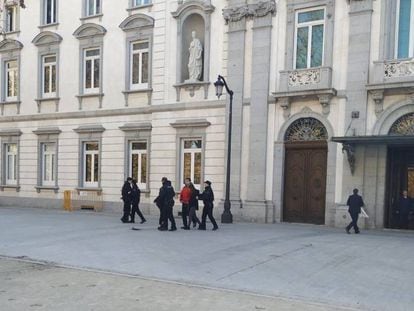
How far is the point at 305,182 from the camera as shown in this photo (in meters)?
16.8

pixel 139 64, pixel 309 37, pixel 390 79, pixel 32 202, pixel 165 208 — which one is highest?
pixel 309 37

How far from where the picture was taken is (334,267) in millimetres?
8898

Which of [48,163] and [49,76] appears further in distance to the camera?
[48,163]

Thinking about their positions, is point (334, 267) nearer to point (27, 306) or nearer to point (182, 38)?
point (27, 306)

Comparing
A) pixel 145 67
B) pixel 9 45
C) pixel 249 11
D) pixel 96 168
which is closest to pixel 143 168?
pixel 96 168

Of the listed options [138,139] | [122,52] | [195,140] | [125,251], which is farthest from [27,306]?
[122,52]

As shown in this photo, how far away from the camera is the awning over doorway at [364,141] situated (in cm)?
1377

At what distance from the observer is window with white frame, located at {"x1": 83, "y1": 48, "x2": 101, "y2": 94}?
2197 centimetres

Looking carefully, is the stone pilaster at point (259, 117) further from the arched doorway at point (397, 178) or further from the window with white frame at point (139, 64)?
the window with white frame at point (139, 64)

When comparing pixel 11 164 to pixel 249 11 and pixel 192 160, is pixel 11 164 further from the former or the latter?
pixel 249 11

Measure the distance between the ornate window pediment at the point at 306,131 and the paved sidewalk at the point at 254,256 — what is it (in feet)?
11.4

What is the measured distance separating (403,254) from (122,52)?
50.4 ft

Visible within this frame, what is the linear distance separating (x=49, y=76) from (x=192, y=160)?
9.88m

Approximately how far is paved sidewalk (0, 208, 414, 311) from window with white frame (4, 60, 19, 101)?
11.7m
